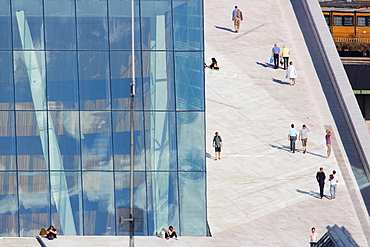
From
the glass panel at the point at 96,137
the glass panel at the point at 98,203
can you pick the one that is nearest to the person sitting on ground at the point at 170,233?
the glass panel at the point at 98,203

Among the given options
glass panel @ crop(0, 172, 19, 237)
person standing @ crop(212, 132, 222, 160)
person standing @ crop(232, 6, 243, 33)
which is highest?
person standing @ crop(232, 6, 243, 33)

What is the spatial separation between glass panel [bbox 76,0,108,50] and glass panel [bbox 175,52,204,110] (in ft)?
7.97

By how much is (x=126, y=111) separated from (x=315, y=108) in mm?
10043

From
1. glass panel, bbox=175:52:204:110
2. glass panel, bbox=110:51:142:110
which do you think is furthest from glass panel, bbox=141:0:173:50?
glass panel, bbox=175:52:204:110

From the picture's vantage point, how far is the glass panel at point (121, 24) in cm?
3172

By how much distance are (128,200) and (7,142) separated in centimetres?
417

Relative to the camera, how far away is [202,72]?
31828mm

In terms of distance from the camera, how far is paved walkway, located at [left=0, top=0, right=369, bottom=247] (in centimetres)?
3158

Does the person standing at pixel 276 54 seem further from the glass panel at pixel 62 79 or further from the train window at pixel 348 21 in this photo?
the train window at pixel 348 21

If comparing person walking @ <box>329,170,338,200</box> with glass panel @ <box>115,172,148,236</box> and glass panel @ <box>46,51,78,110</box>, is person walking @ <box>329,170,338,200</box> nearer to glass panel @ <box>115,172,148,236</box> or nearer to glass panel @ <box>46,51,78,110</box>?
glass panel @ <box>115,172,148,236</box>

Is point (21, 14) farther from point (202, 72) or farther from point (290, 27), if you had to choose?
point (290, 27)

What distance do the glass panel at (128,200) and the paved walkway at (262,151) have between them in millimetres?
588

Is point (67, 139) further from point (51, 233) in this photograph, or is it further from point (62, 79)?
point (51, 233)

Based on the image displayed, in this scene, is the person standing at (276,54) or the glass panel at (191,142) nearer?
the glass panel at (191,142)
